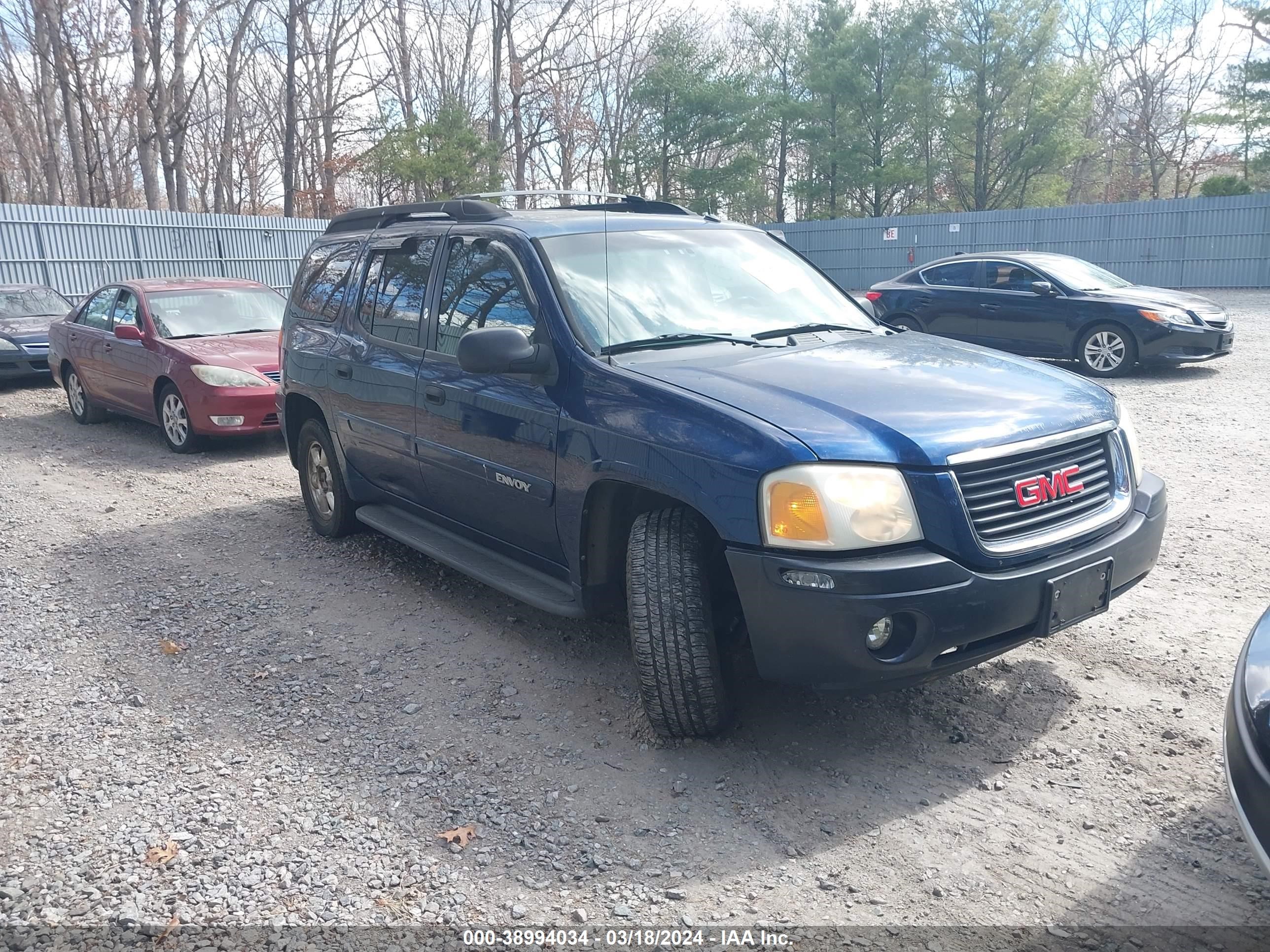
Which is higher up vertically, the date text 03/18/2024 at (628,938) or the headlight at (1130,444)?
the headlight at (1130,444)

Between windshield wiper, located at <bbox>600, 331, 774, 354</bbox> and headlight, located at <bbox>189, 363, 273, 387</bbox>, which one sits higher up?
windshield wiper, located at <bbox>600, 331, 774, 354</bbox>

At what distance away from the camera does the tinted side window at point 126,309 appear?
33.0 ft

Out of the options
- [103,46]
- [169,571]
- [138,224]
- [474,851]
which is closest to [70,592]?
[169,571]

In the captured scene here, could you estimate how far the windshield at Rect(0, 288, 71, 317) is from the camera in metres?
14.7

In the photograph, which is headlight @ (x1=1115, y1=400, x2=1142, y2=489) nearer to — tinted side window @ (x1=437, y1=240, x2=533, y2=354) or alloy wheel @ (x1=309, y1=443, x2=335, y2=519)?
tinted side window @ (x1=437, y1=240, x2=533, y2=354)

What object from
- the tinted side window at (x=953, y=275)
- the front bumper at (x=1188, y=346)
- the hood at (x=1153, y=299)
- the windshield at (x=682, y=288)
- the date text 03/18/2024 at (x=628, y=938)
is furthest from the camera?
the tinted side window at (x=953, y=275)

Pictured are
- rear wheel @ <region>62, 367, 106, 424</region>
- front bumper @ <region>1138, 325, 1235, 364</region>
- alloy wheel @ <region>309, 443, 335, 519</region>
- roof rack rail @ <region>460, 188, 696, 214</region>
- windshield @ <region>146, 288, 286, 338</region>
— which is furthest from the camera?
front bumper @ <region>1138, 325, 1235, 364</region>

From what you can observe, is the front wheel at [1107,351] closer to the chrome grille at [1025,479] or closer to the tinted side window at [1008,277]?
the tinted side window at [1008,277]

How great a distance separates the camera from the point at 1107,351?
11727 millimetres

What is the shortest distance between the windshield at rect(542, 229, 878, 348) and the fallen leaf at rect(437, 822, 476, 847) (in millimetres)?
1863

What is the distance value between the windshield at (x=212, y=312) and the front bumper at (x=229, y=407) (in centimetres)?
109

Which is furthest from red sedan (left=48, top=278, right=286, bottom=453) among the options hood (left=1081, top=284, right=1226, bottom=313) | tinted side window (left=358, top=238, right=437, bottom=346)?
hood (left=1081, top=284, right=1226, bottom=313)

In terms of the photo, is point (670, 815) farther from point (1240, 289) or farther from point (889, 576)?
point (1240, 289)

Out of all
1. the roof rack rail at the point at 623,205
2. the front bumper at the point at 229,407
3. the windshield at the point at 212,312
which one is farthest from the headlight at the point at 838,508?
the windshield at the point at 212,312
